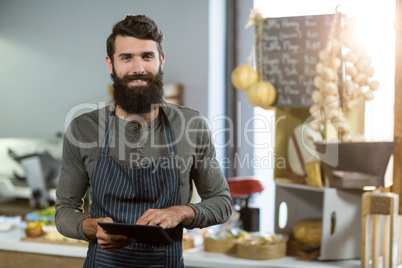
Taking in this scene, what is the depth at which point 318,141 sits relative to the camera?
2.19 m

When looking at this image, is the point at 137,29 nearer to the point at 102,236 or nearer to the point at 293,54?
the point at 102,236

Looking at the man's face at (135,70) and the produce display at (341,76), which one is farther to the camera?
the produce display at (341,76)

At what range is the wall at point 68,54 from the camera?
3902mm

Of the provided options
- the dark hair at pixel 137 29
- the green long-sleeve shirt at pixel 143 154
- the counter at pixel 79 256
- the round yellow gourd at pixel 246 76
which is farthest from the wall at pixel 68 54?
the dark hair at pixel 137 29

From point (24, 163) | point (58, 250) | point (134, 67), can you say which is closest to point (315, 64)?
point (134, 67)

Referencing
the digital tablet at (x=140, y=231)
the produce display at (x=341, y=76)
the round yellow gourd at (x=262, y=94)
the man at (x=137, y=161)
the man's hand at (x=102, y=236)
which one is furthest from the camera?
the round yellow gourd at (x=262, y=94)

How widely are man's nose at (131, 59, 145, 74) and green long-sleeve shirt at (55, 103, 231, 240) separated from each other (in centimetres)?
19

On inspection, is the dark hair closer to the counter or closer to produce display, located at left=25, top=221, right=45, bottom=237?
the counter

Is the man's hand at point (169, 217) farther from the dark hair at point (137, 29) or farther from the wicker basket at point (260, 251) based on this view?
the wicker basket at point (260, 251)

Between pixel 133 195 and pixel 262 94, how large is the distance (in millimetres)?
1056

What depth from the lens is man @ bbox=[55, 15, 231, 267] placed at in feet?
4.86

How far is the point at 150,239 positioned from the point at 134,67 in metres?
0.49

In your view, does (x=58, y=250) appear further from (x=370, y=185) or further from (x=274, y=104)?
(x=370, y=185)

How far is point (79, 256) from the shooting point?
2.48 metres
